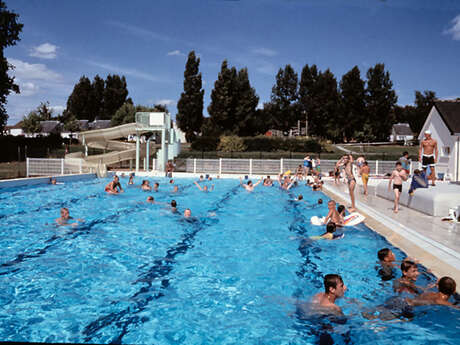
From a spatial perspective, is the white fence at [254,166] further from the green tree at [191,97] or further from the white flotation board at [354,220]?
the green tree at [191,97]

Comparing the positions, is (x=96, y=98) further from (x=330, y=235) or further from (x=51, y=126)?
(x=330, y=235)

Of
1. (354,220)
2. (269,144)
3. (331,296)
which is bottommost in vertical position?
(331,296)

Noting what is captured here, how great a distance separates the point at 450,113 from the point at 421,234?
18646 millimetres

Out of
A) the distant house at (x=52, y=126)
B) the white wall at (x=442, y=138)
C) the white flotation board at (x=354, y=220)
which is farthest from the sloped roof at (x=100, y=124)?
the white flotation board at (x=354, y=220)

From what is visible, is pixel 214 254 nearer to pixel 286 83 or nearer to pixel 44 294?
pixel 44 294

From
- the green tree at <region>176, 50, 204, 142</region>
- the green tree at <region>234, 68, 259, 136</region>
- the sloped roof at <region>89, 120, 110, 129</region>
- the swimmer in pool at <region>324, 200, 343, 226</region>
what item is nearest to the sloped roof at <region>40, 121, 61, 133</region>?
the sloped roof at <region>89, 120, 110, 129</region>

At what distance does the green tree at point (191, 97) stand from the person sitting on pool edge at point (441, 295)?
4699 cm

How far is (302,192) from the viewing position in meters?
17.7

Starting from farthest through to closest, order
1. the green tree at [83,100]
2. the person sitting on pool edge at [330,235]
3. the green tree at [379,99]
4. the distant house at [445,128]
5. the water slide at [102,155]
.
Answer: the green tree at [83,100]
the green tree at [379,99]
the water slide at [102,155]
the distant house at [445,128]
the person sitting on pool edge at [330,235]

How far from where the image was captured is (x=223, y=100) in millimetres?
47719

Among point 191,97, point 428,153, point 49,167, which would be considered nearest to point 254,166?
point 49,167

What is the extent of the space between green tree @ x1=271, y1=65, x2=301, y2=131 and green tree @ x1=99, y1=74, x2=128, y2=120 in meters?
40.4

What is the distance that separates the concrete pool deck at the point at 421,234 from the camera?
5.30 metres

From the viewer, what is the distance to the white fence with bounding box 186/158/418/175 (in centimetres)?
2644
